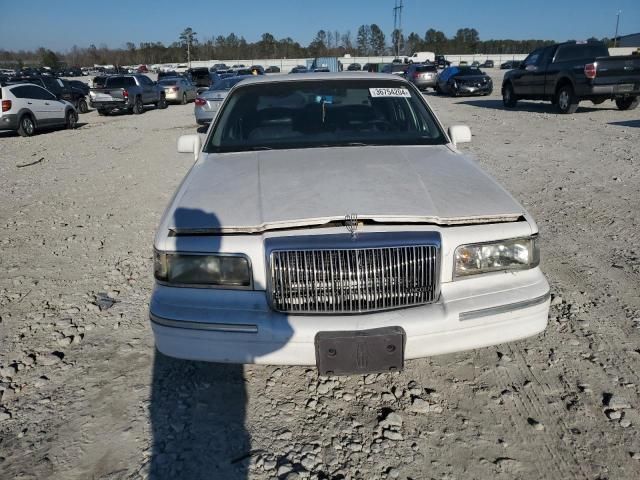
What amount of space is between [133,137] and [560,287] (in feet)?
43.2

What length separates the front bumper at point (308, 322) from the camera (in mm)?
2336

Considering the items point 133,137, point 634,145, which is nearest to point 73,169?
point 133,137

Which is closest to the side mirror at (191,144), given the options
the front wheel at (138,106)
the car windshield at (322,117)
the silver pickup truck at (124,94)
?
the car windshield at (322,117)

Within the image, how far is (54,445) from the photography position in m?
2.46

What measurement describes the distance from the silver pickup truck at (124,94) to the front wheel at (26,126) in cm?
589

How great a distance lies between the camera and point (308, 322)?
7.66 feet

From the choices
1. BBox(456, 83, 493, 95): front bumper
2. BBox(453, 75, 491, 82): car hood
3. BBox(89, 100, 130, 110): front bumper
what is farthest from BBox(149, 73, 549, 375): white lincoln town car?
BBox(453, 75, 491, 82): car hood

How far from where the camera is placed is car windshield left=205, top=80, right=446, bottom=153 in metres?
3.66

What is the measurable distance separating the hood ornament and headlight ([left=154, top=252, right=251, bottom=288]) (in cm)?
50

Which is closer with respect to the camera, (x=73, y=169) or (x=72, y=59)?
(x=73, y=169)

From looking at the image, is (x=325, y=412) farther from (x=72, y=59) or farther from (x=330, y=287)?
(x=72, y=59)

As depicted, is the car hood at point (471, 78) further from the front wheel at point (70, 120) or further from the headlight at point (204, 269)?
the headlight at point (204, 269)

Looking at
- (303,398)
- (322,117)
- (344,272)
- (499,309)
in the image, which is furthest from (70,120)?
(499,309)

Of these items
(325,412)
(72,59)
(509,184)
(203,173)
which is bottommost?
(325,412)
